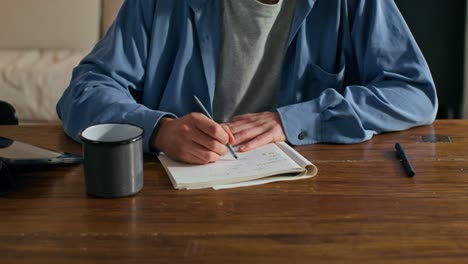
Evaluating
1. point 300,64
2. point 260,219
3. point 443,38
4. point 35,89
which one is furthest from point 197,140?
point 443,38

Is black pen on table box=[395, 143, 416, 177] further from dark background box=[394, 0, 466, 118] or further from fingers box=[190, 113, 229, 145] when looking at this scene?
dark background box=[394, 0, 466, 118]

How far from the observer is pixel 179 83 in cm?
148

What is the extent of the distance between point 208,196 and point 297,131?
12.8 inches

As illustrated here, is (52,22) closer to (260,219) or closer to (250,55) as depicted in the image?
(250,55)

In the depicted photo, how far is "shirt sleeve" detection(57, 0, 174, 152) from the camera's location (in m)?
1.29

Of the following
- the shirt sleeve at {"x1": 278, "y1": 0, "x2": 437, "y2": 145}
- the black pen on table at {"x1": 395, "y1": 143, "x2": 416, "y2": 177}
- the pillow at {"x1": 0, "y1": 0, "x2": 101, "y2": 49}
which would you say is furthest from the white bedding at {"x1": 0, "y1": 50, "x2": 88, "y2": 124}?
the black pen on table at {"x1": 395, "y1": 143, "x2": 416, "y2": 177}

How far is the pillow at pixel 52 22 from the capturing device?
3176mm

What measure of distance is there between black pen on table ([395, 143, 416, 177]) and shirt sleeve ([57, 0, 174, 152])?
432 millimetres

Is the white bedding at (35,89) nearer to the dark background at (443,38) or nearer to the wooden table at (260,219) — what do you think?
the dark background at (443,38)

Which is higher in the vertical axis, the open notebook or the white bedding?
the open notebook

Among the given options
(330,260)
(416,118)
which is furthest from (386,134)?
(330,260)

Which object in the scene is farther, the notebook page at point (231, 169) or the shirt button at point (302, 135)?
the shirt button at point (302, 135)

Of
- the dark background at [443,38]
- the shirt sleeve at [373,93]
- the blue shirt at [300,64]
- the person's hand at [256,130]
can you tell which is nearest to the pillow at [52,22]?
the dark background at [443,38]

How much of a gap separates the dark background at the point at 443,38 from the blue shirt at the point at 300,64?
1607 mm
